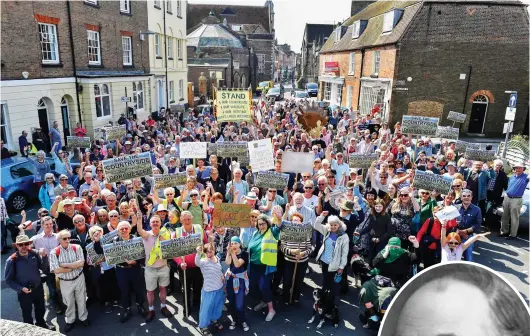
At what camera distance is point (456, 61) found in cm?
2148

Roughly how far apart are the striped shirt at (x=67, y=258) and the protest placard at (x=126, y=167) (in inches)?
55.8

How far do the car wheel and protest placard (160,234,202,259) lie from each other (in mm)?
6717

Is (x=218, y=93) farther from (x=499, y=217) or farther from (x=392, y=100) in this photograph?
(x=392, y=100)

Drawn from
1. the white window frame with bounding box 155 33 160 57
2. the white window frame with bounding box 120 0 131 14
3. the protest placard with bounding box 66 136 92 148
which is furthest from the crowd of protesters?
the white window frame with bounding box 155 33 160 57

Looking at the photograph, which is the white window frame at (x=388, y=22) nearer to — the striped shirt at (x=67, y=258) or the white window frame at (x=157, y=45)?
the white window frame at (x=157, y=45)

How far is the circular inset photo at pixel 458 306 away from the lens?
1.21m

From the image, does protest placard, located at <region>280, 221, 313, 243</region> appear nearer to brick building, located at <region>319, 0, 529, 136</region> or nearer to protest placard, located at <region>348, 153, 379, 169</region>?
protest placard, located at <region>348, 153, 379, 169</region>

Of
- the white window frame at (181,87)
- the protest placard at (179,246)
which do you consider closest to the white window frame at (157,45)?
the white window frame at (181,87)

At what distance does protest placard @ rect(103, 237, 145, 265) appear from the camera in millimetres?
5430

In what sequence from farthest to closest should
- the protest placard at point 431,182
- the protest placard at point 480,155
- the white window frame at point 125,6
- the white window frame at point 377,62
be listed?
1. the white window frame at point 377,62
2. the white window frame at point 125,6
3. the protest placard at point 480,155
4. the protest placard at point 431,182

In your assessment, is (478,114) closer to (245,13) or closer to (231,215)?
(231,215)

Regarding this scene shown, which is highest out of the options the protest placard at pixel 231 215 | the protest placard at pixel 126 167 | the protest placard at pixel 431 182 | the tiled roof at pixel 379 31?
the tiled roof at pixel 379 31

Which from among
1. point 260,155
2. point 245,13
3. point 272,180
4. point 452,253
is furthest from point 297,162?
point 245,13

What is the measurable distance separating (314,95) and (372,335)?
47083 mm
